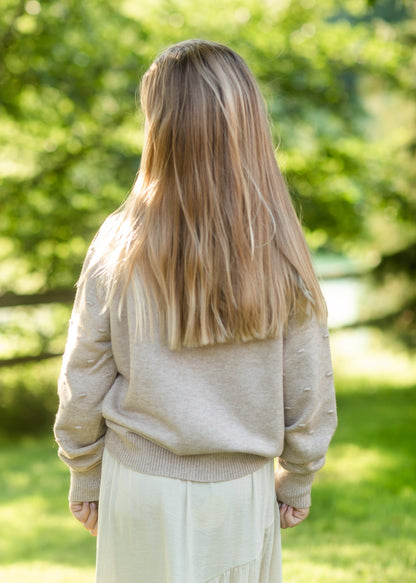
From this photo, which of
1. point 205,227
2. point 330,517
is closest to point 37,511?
point 330,517

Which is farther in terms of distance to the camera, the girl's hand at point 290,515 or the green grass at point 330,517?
the green grass at point 330,517

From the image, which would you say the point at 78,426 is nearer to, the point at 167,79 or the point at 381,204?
the point at 167,79

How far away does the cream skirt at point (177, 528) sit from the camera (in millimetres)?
1579

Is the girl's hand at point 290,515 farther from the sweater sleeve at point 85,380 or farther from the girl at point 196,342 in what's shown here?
the sweater sleeve at point 85,380

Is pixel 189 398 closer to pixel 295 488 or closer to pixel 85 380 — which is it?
pixel 85 380

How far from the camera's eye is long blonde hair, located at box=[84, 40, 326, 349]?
151 centimetres

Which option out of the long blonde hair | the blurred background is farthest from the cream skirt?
the blurred background

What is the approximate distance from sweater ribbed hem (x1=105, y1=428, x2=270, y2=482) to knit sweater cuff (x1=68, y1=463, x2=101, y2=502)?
0.61 feet

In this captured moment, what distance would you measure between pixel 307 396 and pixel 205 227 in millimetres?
491

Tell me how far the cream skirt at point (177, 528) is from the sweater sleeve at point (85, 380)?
0.08 meters

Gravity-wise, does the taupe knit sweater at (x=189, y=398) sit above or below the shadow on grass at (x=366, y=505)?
above

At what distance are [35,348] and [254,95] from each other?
5.60 metres

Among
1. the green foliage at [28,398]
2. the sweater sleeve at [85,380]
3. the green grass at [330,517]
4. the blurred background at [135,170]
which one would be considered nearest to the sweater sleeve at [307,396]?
the sweater sleeve at [85,380]

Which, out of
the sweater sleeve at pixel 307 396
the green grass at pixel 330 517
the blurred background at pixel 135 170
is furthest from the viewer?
the blurred background at pixel 135 170
